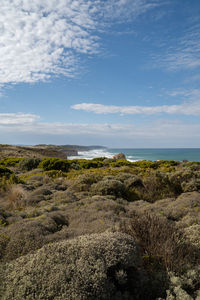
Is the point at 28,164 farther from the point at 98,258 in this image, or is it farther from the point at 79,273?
the point at 79,273

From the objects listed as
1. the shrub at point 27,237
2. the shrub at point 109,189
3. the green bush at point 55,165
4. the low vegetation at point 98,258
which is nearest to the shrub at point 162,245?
the low vegetation at point 98,258

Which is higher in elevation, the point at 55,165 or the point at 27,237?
the point at 55,165

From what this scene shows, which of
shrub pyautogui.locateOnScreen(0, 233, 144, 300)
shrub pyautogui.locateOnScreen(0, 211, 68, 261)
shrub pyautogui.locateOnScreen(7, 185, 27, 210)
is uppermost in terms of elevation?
shrub pyautogui.locateOnScreen(0, 233, 144, 300)

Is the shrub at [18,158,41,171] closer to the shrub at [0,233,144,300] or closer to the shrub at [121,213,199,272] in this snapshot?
the shrub at [121,213,199,272]

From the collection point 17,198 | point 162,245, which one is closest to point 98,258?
point 162,245

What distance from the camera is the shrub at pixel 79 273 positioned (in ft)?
8.42

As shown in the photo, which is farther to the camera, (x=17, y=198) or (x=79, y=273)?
(x=17, y=198)

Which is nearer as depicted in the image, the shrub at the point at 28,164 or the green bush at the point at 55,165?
the green bush at the point at 55,165

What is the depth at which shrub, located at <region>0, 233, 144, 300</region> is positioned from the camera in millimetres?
2566

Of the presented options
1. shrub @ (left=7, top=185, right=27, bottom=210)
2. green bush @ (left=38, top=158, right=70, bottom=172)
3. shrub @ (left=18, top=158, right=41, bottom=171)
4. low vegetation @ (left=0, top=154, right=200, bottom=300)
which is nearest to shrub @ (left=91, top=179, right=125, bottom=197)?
low vegetation @ (left=0, top=154, right=200, bottom=300)

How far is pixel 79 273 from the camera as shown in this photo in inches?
107

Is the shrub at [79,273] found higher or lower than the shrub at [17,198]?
higher

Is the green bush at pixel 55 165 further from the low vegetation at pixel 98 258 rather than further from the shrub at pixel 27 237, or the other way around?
the shrub at pixel 27 237

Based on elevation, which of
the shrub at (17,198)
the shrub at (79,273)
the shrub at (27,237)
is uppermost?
the shrub at (79,273)
